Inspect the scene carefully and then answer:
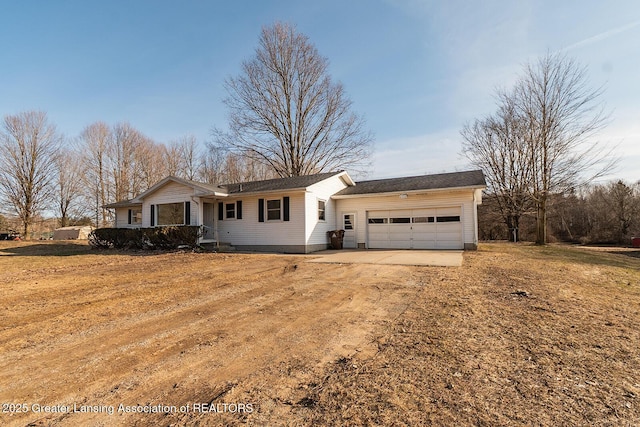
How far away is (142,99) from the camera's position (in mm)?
19375

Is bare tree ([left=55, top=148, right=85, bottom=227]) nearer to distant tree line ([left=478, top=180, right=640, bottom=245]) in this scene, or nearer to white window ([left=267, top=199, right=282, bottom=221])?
white window ([left=267, top=199, right=282, bottom=221])

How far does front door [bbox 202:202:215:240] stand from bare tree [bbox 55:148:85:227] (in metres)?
24.3

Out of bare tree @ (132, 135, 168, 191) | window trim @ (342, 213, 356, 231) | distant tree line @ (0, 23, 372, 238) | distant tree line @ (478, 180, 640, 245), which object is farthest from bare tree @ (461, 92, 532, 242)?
bare tree @ (132, 135, 168, 191)

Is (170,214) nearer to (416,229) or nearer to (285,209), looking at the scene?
(285,209)

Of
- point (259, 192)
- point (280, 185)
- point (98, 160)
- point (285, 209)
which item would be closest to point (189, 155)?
point (98, 160)

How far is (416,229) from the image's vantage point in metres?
15.0

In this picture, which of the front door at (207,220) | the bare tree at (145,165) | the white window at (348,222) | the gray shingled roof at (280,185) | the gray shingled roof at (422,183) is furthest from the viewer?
the bare tree at (145,165)

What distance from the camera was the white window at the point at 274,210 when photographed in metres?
14.9

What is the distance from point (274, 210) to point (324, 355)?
12249mm

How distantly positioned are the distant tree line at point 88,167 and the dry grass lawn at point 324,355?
79.6ft

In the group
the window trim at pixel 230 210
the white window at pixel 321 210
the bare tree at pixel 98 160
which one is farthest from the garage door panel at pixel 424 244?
the bare tree at pixel 98 160

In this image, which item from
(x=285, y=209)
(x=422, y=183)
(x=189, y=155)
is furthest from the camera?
(x=189, y=155)

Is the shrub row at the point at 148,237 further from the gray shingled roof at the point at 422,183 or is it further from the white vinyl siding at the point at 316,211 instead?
the gray shingled roof at the point at 422,183

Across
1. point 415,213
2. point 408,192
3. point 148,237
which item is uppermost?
point 408,192
